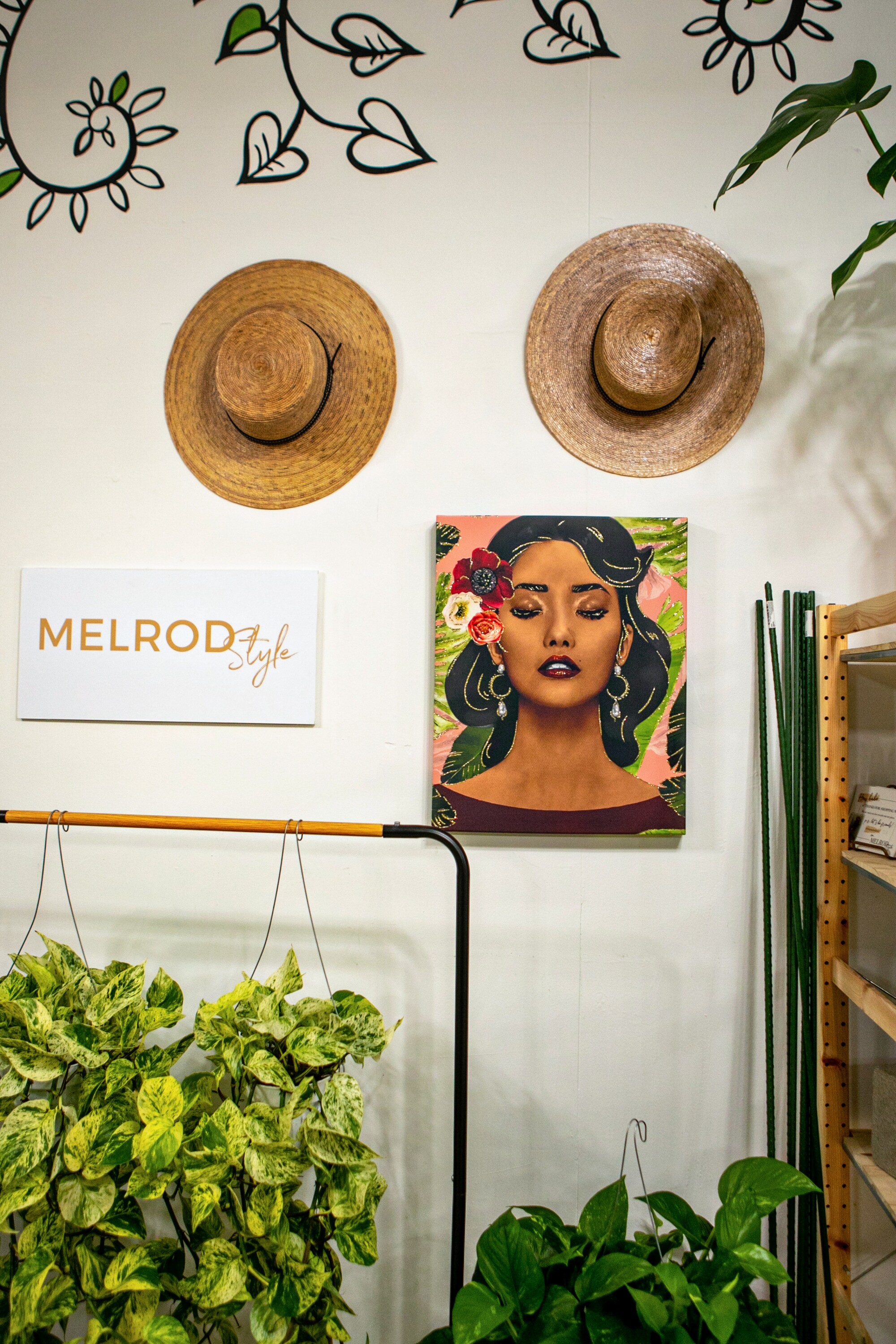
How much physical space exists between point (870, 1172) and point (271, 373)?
5.55ft

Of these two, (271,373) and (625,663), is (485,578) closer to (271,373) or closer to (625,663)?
(625,663)

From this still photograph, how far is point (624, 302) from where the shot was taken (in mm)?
1354

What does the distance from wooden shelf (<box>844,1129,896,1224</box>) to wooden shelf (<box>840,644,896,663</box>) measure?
82 cm

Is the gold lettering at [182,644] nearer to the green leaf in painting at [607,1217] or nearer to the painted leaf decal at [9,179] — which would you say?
the painted leaf decal at [9,179]

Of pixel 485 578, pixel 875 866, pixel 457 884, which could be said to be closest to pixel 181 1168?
pixel 457 884

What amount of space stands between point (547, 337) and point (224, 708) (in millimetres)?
920

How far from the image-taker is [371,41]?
1412 millimetres

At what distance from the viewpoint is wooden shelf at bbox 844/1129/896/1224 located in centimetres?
115

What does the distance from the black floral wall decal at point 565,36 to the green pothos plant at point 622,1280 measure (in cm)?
190

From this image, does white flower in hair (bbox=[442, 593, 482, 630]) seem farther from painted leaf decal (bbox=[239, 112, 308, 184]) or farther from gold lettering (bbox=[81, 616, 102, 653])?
painted leaf decal (bbox=[239, 112, 308, 184])

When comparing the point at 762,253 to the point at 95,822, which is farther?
the point at 762,253

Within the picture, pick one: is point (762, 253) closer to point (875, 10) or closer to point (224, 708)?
point (875, 10)

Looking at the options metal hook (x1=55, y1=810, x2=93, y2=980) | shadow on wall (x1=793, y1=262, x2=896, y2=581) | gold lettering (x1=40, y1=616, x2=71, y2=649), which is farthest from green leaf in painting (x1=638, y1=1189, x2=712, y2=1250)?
gold lettering (x1=40, y1=616, x2=71, y2=649)

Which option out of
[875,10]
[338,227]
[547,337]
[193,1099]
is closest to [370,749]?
[193,1099]
